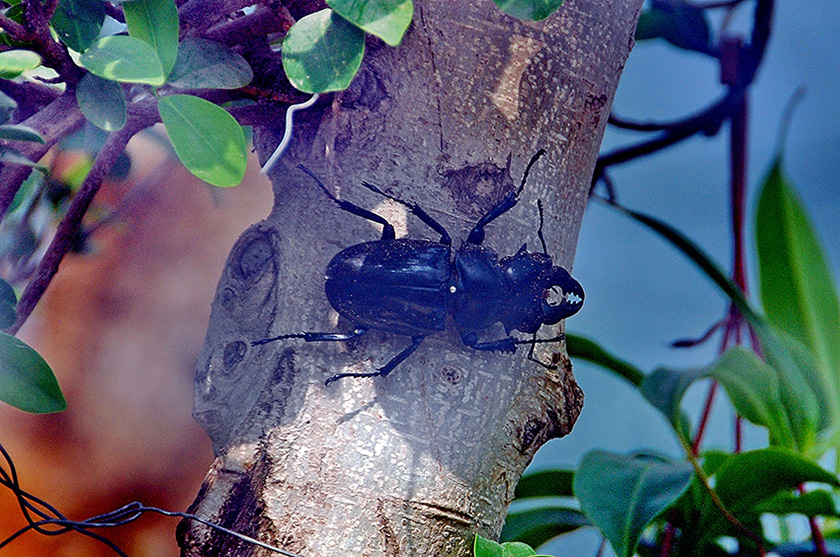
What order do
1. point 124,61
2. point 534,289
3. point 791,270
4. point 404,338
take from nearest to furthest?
point 124,61 < point 404,338 < point 534,289 < point 791,270

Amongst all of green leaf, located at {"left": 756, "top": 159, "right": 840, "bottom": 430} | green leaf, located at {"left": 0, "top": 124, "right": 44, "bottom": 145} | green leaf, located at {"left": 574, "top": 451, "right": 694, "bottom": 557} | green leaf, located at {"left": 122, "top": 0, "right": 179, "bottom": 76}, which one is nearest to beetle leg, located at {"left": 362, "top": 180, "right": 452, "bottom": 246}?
green leaf, located at {"left": 122, "top": 0, "right": 179, "bottom": 76}

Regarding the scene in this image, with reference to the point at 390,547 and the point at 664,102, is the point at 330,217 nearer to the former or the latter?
the point at 390,547

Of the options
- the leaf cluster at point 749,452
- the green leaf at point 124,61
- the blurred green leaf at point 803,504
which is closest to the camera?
the green leaf at point 124,61

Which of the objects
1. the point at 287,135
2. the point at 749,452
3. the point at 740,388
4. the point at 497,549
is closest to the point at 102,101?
the point at 287,135

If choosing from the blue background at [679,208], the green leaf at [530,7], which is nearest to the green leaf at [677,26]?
the blue background at [679,208]

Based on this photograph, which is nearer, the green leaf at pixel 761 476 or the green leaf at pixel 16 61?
the green leaf at pixel 16 61

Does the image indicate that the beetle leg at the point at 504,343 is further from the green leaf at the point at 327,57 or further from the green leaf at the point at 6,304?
the green leaf at the point at 6,304

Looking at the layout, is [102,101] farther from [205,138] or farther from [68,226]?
[68,226]
